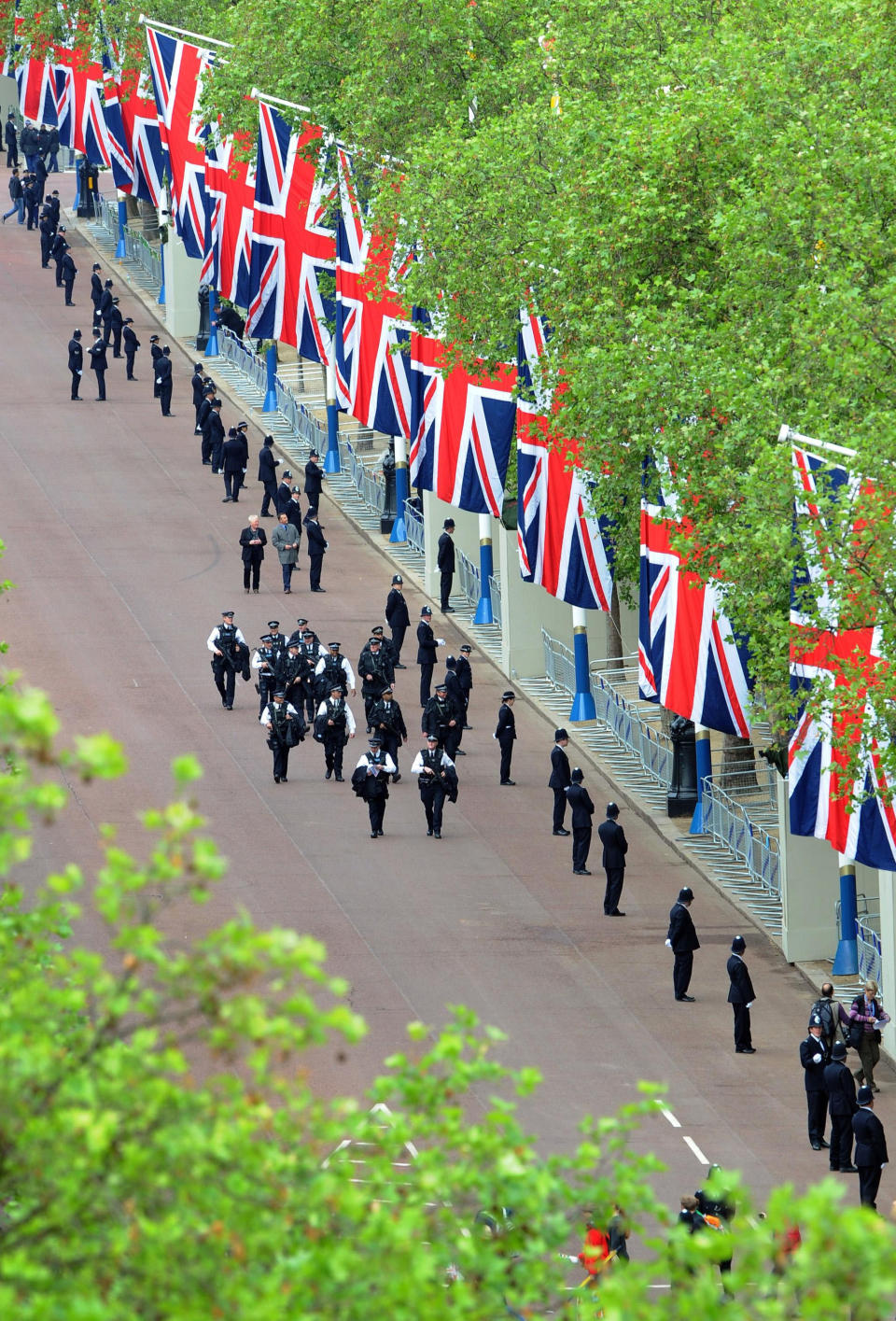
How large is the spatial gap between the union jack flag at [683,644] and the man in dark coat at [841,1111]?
19.4ft

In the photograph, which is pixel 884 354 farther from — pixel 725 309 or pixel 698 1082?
pixel 698 1082

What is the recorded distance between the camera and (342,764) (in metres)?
32.7

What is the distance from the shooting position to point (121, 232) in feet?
215

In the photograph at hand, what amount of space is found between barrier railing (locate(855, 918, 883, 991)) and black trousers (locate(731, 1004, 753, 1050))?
2331 millimetres

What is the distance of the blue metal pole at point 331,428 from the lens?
47000mm

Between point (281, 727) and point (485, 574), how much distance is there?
9.68 metres

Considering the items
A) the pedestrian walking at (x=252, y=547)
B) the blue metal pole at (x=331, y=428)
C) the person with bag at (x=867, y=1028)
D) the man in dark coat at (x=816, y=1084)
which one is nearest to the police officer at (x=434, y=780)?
the person with bag at (x=867, y=1028)

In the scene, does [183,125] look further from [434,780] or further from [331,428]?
[434,780]

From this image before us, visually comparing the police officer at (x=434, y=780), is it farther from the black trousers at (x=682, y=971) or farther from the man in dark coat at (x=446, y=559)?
the man in dark coat at (x=446, y=559)

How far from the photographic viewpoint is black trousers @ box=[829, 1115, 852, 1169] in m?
21.1

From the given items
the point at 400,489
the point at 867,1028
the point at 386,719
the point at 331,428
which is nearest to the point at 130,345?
the point at 331,428

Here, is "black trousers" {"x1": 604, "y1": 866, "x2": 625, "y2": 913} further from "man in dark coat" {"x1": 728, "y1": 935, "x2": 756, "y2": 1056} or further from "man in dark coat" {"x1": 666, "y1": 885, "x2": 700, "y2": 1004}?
"man in dark coat" {"x1": 728, "y1": 935, "x2": 756, "y2": 1056}

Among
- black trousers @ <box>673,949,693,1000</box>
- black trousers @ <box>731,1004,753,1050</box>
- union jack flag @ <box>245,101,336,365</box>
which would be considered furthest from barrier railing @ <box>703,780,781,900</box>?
union jack flag @ <box>245,101,336,365</box>

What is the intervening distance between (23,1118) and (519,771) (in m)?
24.9
